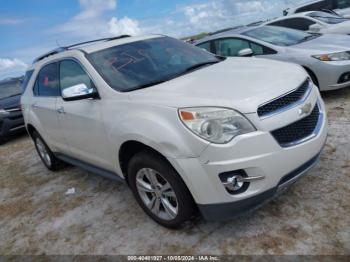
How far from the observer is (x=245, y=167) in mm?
2613

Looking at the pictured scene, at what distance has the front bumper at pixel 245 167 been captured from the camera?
2.60 m

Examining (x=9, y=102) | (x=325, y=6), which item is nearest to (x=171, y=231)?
(x=9, y=102)

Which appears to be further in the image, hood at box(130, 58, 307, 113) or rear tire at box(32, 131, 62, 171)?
rear tire at box(32, 131, 62, 171)

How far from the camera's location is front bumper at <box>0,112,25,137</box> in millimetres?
9164

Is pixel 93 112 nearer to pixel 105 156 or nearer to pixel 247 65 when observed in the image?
pixel 105 156

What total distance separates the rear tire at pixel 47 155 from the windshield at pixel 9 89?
528 cm

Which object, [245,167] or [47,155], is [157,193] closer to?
[245,167]

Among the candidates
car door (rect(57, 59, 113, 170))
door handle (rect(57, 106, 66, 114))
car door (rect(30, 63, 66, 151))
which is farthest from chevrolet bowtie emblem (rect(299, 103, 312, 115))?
car door (rect(30, 63, 66, 151))

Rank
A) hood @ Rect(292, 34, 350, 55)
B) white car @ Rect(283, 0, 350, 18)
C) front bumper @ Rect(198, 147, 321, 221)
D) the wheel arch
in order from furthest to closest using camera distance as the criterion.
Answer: white car @ Rect(283, 0, 350, 18), hood @ Rect(292, 34, 350, 55), the wheel arch, front bumper @ Rect(198, 147, 321, 221)

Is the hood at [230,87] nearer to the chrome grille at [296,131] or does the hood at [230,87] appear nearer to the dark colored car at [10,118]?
the chrome grille at [296,131]

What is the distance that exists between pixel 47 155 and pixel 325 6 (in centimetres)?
1304

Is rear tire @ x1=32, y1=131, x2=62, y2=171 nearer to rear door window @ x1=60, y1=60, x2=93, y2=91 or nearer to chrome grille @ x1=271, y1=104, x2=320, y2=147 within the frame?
rear door window @ x1=60, y1=60, x2=93, y2=91

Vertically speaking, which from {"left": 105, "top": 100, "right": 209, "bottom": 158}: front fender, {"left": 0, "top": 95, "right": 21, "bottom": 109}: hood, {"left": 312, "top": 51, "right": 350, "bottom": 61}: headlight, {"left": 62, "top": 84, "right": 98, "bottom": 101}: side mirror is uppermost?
{"left": 62, "top": 84, "right": 98, "bottom": 101}: side mirror

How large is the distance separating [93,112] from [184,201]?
1.39 metres
